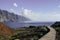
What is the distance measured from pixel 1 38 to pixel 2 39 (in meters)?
0.79

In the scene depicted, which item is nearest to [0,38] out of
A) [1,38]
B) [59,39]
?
[1,38]

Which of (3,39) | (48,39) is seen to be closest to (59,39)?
(48,39)

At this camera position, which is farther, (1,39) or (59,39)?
(1,39)

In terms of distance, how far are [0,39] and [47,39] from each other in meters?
16.0

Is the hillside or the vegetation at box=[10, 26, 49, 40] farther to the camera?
the hillside

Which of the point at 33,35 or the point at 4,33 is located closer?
the point at 33,35

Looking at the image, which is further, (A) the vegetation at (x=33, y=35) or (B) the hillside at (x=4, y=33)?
(B) the hillside at (x=4, y=33)

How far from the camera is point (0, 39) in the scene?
2944 cm

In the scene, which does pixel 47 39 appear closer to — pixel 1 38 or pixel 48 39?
pixel 48 39

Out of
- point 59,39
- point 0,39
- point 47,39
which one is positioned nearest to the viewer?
point 47,39

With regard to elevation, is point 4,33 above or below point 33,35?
above

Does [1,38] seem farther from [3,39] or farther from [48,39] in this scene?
[48,39]

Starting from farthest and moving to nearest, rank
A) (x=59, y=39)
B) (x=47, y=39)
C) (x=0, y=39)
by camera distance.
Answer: (x=0, y=39) < (x=59, y=39) < (x=47, y=39)

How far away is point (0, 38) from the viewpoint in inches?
1198
